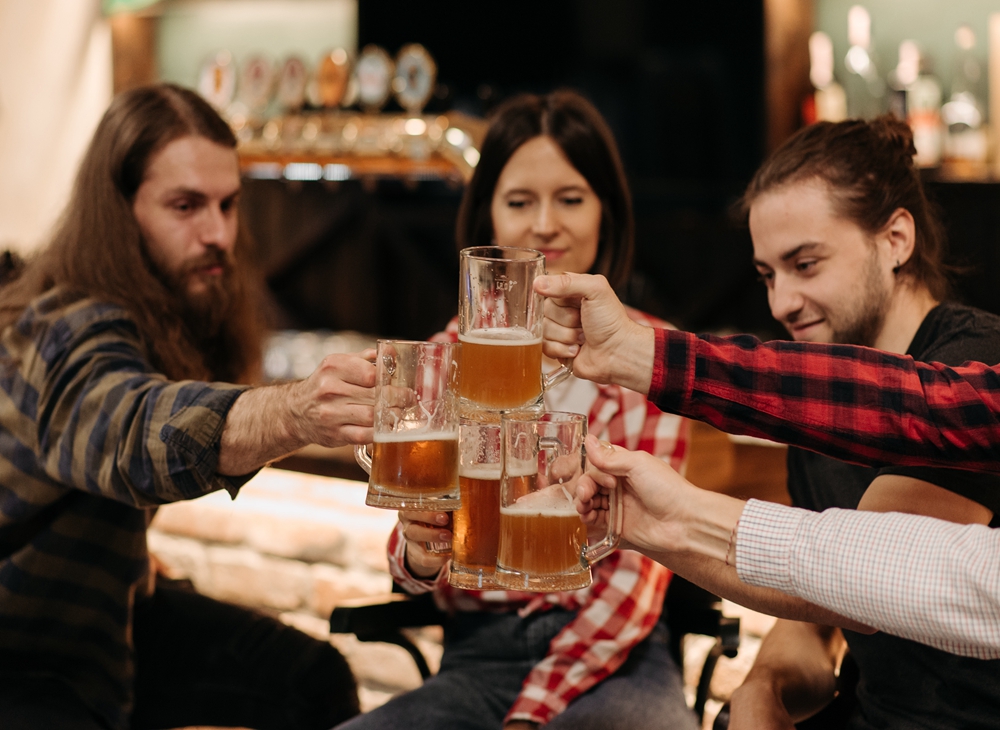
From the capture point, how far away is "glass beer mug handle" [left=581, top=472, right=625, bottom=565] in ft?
3.96

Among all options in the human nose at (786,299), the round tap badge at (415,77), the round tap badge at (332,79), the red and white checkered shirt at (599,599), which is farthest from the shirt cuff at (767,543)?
the round tap badge at (332,79)

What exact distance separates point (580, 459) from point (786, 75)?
3.11 m

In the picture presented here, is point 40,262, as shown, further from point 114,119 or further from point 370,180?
point 370,180

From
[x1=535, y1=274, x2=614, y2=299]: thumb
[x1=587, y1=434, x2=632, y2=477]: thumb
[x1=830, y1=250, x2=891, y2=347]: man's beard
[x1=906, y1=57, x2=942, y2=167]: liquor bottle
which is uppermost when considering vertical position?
[x1=906, y1=57, x2=942, y2=167]: liquor bottle

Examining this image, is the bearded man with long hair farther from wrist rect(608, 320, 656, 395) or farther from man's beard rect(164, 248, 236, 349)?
wrist rect(608, 320, 656, 395)

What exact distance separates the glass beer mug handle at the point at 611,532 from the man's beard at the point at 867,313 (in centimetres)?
53

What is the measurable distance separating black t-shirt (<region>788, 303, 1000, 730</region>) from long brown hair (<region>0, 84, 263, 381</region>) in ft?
3.96

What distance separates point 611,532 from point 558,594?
1.83 feet

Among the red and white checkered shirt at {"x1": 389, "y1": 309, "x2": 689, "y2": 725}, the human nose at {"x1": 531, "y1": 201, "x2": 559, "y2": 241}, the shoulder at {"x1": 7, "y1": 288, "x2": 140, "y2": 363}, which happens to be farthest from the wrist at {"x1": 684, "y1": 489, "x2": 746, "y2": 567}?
the shoulder at {"x1": 7, "y1": 288, "x2": 140, "y2": 363}

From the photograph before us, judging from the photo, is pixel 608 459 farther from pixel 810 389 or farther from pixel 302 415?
pixel 302 415

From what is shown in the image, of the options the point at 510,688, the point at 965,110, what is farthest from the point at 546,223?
the point at 965,110

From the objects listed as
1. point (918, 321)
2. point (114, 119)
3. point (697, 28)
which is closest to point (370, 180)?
point (697, 28)

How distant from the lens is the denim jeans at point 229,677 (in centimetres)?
203

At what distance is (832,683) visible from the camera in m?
1.66
